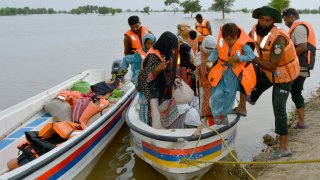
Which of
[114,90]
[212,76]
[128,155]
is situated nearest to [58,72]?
[114,90]

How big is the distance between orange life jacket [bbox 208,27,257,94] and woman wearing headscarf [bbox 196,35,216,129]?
265 mm

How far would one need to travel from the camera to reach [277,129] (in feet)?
13.9

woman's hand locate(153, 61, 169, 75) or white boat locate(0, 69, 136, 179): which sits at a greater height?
woman's hand locate(153, 61, 169, 75)

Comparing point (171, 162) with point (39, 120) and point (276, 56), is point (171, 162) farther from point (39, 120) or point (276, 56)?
point (39, 120)

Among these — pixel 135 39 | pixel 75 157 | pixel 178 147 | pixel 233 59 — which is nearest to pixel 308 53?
pixel 233 59

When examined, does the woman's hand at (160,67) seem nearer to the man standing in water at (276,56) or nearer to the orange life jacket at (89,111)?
the man standing in water at (276,56)

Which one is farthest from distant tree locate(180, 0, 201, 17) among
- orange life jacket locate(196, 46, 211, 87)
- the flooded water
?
orange life jacket locate(196, 46, 211, 87)

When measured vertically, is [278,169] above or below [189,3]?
below

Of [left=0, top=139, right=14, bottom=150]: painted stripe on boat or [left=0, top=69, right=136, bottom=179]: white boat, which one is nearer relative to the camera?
[left=0, top=69, right=136, bottom=179]: white boat

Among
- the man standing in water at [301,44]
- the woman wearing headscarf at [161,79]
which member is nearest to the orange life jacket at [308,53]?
the man standing in water at [301,44]

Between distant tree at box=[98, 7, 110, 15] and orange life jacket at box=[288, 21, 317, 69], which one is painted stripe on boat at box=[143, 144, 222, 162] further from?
distant tree at box=[98, 7, 110, 15]

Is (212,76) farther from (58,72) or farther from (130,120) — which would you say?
(58,72)

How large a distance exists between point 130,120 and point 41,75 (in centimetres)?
906

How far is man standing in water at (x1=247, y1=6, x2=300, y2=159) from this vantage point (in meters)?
3.86
